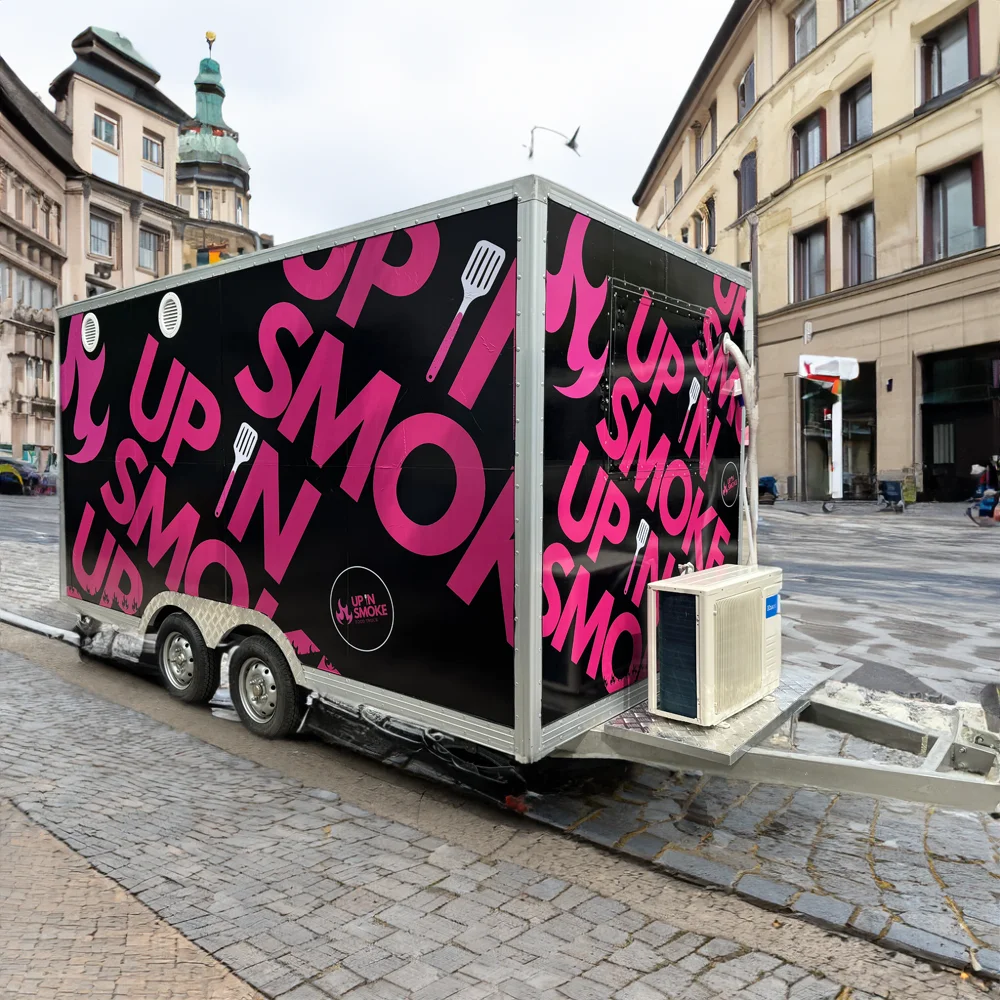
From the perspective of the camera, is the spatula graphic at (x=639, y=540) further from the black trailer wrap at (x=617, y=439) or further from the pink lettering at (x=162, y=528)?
the pink lettering at (x=162, y=528)

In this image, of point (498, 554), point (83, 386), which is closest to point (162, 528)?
point (83, 386)

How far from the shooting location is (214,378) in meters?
6.02

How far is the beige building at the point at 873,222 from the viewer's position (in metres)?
26.0

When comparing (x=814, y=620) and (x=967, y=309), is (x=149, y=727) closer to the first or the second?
(x=814, y=620)

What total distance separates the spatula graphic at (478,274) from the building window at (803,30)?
33424 mm

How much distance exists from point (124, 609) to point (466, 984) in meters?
5.10

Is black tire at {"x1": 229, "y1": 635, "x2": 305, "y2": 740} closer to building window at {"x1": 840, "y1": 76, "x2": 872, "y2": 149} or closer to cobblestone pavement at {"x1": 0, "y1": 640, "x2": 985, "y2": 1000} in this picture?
cobblestone pavement at {"x1": 0, "y1": 640, "x2": 985, "y2": 1000}

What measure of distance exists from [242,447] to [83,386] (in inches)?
104

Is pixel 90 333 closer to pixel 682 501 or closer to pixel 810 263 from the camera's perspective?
pixel 682 501

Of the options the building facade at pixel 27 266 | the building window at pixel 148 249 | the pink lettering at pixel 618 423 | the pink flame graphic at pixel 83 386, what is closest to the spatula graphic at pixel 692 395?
the pink lettering at pixel 618 423

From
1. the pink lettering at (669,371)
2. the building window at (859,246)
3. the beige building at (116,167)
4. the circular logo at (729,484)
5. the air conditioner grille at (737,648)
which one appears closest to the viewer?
the air conditioner grille at (737,648)

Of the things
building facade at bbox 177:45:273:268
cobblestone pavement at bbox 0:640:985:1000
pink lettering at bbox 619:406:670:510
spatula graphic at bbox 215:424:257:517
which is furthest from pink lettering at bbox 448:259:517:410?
building facade at bbox 177:45:273:268

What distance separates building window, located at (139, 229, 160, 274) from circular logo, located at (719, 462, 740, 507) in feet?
223

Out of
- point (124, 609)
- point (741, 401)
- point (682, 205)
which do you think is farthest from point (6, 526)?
point (682, 205)
